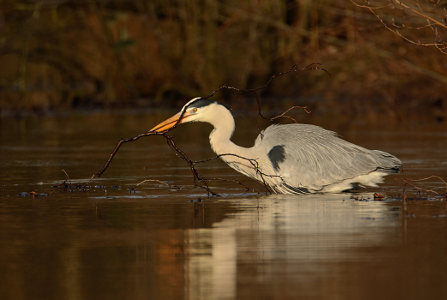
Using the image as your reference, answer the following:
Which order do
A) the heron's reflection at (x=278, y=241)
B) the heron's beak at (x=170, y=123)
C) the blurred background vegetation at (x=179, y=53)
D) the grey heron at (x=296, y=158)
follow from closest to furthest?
1. the heron's reflection at (x=278, y=241)
2. the grey heron at (x=296, y=158)
3. the heron's beak at (x=170, y=123)
4. the blurred background vegetation at (x=179, y=53)

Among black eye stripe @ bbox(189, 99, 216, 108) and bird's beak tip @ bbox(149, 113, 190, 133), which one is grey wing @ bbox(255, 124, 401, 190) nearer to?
black eye stripe @ bbox(189, 99, 216, 108)

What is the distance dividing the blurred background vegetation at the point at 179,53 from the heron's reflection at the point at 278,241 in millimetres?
16087

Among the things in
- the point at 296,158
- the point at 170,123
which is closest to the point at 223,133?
the point at 170,123

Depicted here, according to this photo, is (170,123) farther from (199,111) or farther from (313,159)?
(313,159)

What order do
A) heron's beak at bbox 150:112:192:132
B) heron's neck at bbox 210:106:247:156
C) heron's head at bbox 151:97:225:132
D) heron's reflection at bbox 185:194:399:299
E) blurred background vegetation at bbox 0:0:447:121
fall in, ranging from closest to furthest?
1. heron's reflection at bbox 185:194:399:299
2. heron's neck at bbox 210:106:247:156
3. heron's head at bbox 151:97:225:132
4. heron's beak at bbox 150:112:192:132
5. blurred background vegetation at bbox 0:0:447:121

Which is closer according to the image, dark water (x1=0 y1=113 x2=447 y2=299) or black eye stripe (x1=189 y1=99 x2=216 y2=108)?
dark water (x1=0 y1=113 x2=447 y2=299)

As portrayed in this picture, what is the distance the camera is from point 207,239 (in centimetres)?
772

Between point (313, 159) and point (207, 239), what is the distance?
3.67 metres

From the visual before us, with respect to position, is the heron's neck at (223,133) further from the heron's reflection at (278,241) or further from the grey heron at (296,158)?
the heron's reflection at (278,241)

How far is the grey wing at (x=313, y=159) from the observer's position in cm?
1104

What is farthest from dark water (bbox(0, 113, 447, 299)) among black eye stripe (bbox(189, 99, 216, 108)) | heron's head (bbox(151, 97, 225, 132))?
black eye stripe (bbox(189, 99, 216, 108))

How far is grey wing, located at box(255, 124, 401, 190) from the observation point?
11039 mm

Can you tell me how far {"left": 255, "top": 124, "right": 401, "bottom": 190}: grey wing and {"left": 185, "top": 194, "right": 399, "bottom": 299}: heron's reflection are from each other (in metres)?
0.94

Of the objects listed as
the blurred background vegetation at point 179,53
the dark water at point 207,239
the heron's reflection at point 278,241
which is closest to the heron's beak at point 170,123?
the dark water at point 207,239
